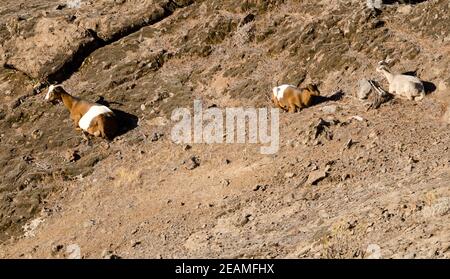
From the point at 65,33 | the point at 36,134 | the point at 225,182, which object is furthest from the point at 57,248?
the point at 65,33

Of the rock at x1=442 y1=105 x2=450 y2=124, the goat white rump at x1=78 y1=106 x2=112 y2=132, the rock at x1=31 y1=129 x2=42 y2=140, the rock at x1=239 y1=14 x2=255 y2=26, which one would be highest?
the rock at x1=239 y1=14 x2=255 y2=26

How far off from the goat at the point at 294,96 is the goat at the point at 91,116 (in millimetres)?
5408

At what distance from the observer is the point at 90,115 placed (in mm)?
18906

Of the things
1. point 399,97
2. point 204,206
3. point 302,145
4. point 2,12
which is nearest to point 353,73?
point 399,97

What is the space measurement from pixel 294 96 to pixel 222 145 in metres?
2.67

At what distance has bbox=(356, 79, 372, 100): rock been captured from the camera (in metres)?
17.4

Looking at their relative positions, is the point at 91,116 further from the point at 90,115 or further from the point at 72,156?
the point at 72,156

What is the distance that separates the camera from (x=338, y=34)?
2016 centimetres

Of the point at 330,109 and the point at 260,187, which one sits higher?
the point at 330,109

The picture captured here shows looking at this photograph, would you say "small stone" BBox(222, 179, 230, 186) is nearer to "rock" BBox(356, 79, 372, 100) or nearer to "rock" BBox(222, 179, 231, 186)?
"rock" BBox(222, 179, 231, 186)

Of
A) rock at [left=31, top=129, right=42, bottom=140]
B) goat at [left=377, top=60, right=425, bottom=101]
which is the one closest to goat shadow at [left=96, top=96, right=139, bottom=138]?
rock at [left=31, top=129, right=42, bottom=140]

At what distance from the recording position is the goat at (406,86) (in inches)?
665

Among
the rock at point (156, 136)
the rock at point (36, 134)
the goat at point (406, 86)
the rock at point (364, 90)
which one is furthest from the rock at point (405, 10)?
the rock at point (36, 134)

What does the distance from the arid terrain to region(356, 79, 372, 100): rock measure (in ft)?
1.13
